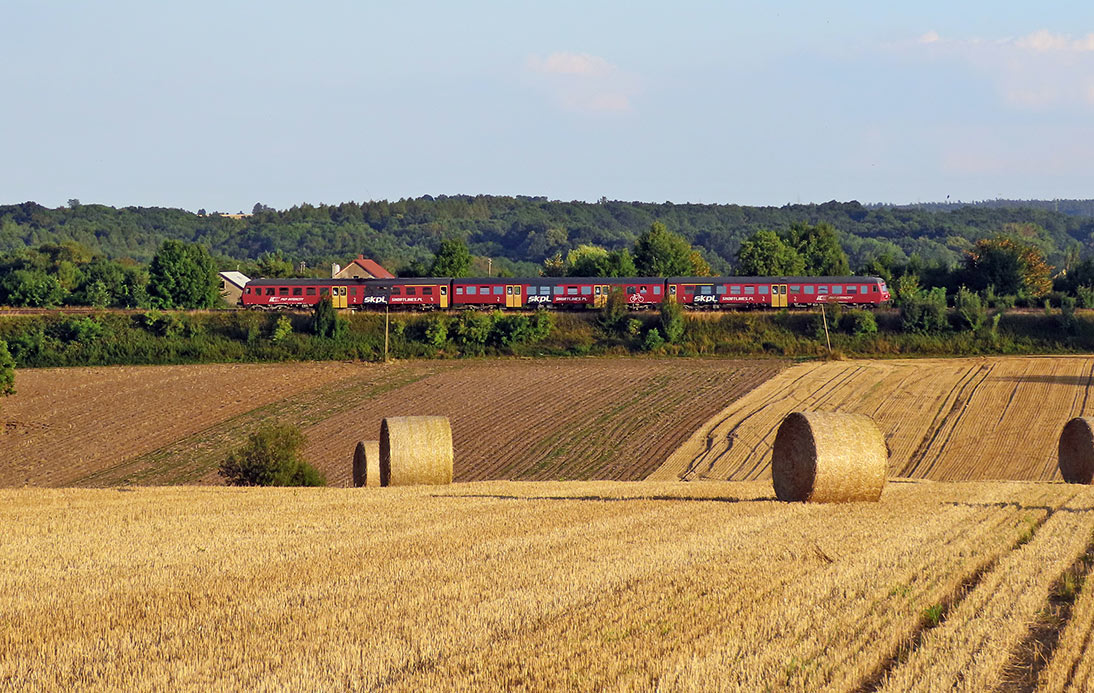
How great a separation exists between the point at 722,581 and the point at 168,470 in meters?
33.8

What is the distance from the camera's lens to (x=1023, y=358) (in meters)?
65.2

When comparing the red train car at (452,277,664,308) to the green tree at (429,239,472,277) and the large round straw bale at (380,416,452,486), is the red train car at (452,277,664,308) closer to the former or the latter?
the green tree at (429,239,472,277)

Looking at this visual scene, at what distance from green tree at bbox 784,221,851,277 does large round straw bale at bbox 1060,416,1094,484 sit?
98.8 metres

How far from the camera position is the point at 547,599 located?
12211mm

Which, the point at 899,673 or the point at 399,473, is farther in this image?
the point at 399,473

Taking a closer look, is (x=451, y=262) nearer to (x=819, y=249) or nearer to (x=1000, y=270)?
(x=819, y=249)

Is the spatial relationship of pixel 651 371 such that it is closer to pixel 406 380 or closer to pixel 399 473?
pixel 406 380

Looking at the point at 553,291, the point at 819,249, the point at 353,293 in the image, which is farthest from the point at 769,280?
the point at 819,249

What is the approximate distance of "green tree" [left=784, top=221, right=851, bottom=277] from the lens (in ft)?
416

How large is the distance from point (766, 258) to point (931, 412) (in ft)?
222

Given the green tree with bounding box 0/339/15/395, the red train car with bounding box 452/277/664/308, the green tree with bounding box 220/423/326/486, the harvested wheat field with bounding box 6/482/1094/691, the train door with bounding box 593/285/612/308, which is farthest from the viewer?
the train door with bounding box 593/285/612/308

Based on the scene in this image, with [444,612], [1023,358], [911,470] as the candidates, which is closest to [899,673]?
[444,612]

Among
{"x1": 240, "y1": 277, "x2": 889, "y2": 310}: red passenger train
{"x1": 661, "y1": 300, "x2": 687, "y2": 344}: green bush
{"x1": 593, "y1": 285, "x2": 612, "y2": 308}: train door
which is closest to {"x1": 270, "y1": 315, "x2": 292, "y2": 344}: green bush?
{"x1": 240, "y1": 277, "x2": 889, "y2": 310}: red passenger train

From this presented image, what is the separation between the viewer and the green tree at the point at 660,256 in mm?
113875
